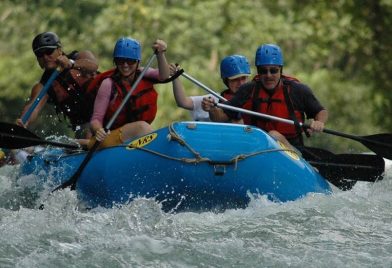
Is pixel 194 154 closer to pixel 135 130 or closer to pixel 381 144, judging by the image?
pixel 135 130

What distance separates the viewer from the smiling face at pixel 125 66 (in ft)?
29.3

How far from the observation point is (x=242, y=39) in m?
20.5


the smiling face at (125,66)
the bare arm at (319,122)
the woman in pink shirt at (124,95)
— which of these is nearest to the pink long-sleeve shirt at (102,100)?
the woman in pink shirt at (124,95)

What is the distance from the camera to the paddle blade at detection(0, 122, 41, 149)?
31.2 ft

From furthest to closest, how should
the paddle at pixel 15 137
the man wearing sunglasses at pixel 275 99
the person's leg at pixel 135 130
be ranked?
the paddle at pixel 15 137 < the man wearing sunglasses at pixel 275 99 < the person's leg at pixel 135 130

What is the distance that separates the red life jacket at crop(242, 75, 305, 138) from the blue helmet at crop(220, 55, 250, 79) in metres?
0.66

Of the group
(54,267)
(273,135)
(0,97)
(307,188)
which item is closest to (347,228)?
(307,188)

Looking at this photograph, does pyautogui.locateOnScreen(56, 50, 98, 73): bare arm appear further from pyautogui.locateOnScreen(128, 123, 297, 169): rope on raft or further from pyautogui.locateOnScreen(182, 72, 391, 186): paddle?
pyautogui.locateOnScreen(128, 123, 297, 169): rope on raft

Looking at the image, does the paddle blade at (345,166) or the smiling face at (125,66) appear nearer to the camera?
the smiling face at (125,66)

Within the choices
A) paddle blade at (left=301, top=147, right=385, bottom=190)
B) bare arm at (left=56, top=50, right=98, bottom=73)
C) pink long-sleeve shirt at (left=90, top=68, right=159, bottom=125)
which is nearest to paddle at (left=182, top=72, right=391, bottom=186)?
paddle blade at (left=301, top=147, right=385, bottom=190)

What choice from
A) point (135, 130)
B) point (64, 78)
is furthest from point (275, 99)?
point (64, 78)

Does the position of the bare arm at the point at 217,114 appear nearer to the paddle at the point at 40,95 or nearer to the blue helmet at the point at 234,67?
the blue helmet at the point at 234,67

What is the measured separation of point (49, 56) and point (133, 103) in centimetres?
147

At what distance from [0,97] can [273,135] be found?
44.5ft
